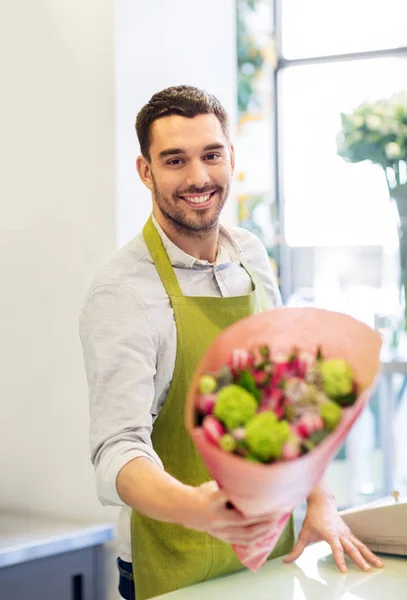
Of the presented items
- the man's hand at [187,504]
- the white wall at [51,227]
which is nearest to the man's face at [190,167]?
the man's hand at [187,504]

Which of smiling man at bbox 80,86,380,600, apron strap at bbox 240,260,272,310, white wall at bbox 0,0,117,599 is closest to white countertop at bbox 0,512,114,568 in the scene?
white wall at bbox 0,0,117,599

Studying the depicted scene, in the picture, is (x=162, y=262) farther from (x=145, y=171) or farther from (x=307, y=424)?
(x=307, y=424)

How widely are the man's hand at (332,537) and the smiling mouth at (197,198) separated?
0.62m

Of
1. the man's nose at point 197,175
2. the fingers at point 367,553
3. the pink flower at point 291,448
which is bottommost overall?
the fingers at point 367,553

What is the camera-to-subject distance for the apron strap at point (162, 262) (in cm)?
177

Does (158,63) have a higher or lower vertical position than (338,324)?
higher

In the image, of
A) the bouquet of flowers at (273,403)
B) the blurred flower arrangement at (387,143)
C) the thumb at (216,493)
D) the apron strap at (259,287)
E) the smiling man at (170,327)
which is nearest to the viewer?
the bouquet of flowers at (273,403)

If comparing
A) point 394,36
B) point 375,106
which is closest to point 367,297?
point 375,106

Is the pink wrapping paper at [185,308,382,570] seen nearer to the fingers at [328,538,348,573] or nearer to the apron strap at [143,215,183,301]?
the fingers at [328,538,348,573]

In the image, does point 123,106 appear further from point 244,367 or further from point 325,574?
point 244,367

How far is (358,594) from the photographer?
1469mm

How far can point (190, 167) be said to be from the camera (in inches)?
67.5

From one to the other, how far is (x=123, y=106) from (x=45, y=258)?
→ 48 centimetres

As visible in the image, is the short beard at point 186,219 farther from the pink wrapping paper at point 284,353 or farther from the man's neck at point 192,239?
the pink wrapping paper at point 284,353
